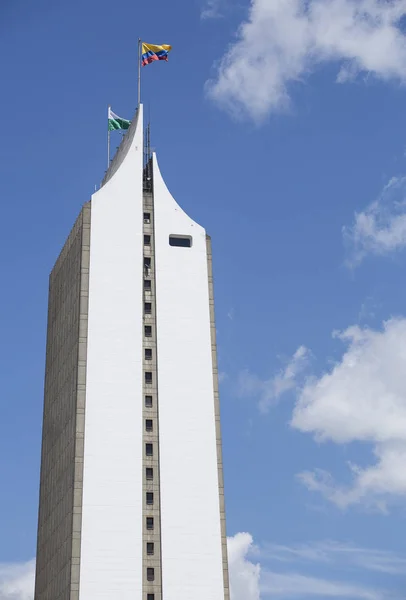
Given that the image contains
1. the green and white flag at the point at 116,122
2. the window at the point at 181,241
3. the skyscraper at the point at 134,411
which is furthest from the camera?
the green and white flag at the point at 116,122

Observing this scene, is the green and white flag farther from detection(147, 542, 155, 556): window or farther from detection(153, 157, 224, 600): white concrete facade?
detection(147, 542, 155, 556): window

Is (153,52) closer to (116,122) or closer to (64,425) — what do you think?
(116,122)

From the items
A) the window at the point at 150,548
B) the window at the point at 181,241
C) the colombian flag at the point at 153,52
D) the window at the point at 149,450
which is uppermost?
the colombian flag at the point at 153,52

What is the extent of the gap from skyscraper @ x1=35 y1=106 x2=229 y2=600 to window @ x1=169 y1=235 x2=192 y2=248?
11cm

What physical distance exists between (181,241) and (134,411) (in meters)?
21.0

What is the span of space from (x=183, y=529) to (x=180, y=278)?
26617 mm

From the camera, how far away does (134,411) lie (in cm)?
10300

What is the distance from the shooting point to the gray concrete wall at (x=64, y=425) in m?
99.7

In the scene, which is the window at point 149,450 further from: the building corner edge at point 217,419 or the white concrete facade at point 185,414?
the building corner edge at point 217,419

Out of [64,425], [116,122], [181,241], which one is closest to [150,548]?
[64,425]

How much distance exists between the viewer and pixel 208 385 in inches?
4200

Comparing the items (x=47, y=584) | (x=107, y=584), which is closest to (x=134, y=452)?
(x=107, y=584)

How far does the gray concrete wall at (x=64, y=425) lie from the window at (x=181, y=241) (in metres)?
9.33

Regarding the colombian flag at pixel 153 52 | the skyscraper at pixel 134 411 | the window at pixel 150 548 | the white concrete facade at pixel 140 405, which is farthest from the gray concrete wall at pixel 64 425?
the colombian flag at pixel 153 52
